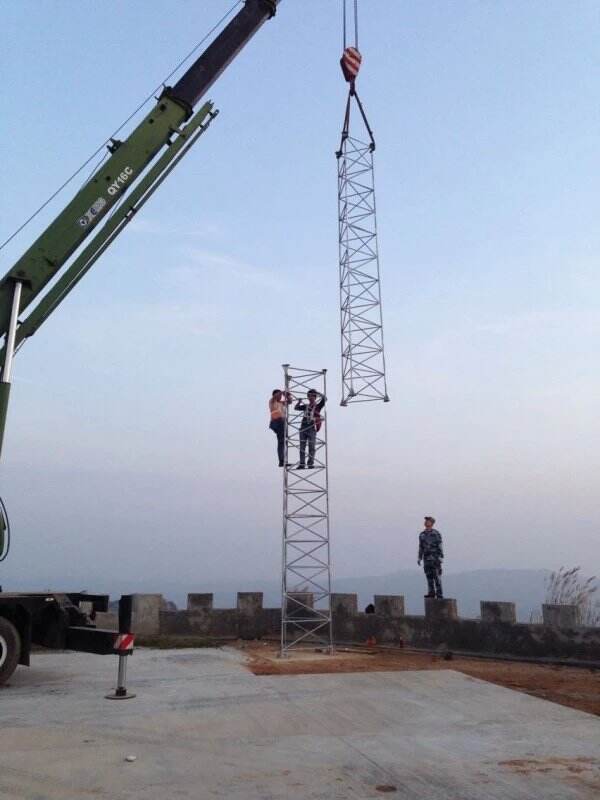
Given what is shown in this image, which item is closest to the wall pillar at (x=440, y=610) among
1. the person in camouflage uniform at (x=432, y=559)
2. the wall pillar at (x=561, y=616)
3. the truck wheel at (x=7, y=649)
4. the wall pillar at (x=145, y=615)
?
the person in camouflage uniform at (x=432, y=559)

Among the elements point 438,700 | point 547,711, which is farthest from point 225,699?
point 547,711

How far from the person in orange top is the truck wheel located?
19.5 feet

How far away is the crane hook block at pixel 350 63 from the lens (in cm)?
1387

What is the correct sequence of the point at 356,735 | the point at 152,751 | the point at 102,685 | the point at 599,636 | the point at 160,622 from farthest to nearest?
the point at 160,622
the point at 599,636
the point at 102,685
the point at 356,735
the point at 152,751

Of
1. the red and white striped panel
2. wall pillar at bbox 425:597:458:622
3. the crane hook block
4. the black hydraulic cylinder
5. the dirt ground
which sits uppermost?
the crane hook block

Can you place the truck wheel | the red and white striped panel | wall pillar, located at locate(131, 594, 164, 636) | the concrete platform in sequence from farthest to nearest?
wall pillar, located at locate(131, 594, 164, 636) → the truck wheel → the red and white striped panel → the concrete platform

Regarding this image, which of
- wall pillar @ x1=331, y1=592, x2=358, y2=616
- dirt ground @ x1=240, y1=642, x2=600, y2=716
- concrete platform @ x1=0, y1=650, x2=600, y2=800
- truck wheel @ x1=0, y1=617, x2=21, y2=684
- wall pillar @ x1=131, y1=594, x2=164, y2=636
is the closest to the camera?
concrete platform @ x1=0, y1=650, x2=600, y2=800

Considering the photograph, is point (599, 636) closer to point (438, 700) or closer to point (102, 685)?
point (438, 700)

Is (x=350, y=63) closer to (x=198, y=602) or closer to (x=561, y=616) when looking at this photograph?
(x=561, y=616)

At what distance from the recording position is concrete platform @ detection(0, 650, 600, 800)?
5.00 m

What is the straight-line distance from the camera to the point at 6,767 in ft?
17.5

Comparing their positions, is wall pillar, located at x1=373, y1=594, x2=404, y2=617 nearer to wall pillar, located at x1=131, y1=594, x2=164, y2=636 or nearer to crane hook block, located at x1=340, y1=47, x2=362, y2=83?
wall pillar, located at x1=131, y1=594, x2=164, y2=636

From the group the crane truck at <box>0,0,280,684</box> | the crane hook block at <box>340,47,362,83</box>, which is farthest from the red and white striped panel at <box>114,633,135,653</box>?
the crane hook block at <box>340,47,362,83</box>

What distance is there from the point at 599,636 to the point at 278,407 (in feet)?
23.3
